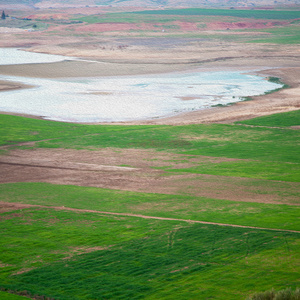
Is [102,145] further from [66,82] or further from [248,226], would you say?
[66,82]

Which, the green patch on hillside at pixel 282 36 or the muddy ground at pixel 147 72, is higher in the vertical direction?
the green patch on hillside at pixel 282 36

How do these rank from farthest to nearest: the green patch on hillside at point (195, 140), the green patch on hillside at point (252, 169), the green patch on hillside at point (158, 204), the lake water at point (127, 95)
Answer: the lake water at point (127, 95) → the green patch on hillside at point (195, 140) → the green patch on hillside at point (252, 169) → the green patch on hillside at point (158, 204)

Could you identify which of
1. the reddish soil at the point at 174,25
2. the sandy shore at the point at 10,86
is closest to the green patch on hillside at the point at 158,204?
the sandy shore at the point at 10,86

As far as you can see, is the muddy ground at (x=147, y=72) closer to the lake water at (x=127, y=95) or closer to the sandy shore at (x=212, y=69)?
the sandy shore at (x=212, y=69)

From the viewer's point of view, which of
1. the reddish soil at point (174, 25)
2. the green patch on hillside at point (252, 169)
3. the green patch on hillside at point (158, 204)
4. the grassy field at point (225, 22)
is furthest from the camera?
the reddish soil at point (174, 25)

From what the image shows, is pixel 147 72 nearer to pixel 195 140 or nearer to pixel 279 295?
pixel 195 140

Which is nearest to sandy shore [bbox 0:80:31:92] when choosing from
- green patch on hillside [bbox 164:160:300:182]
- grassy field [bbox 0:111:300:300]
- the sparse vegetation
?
grassy field [bbox 0:111:300:300]

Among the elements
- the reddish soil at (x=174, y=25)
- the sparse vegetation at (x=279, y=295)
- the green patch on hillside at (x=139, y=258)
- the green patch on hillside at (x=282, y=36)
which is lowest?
the green patch on hillside at (x=139, y=258)

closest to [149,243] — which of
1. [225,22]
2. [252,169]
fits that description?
[252,169]
